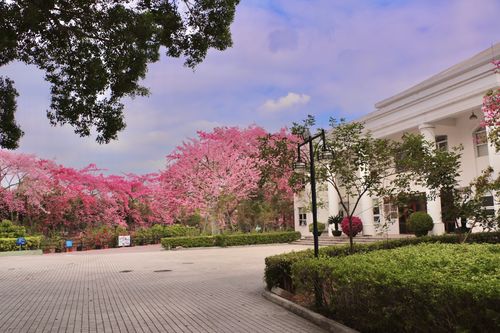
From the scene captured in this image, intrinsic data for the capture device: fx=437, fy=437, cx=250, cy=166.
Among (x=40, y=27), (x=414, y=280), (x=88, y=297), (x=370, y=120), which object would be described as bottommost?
(x=88, y=297)

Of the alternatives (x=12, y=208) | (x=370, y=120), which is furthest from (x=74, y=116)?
(x=12, y=208)

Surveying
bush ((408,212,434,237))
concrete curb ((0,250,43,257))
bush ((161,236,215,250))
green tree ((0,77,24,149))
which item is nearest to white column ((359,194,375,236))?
bush ((408,212,434,237))

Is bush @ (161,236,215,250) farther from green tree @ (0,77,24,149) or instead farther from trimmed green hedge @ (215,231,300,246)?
green tree @ (0,77,24,149)

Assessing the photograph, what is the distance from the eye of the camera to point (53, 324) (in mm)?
7309

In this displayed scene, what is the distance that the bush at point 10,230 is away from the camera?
28516 mm

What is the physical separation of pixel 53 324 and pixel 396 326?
551 cm

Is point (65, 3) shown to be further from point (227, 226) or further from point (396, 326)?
point (227, 226)

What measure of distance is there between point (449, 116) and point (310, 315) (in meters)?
17.7

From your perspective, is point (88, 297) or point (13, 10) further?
point (88, 297)

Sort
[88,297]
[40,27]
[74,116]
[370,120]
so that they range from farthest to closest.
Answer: [370,120], [88,297], [74,116], [40,27]

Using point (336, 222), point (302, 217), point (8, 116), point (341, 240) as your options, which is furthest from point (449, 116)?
point (8, 116)

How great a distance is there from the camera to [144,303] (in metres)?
9.11

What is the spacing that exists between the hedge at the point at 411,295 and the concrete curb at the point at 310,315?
0.47 ft

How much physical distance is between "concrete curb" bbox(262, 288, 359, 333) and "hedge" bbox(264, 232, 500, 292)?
0.44m
